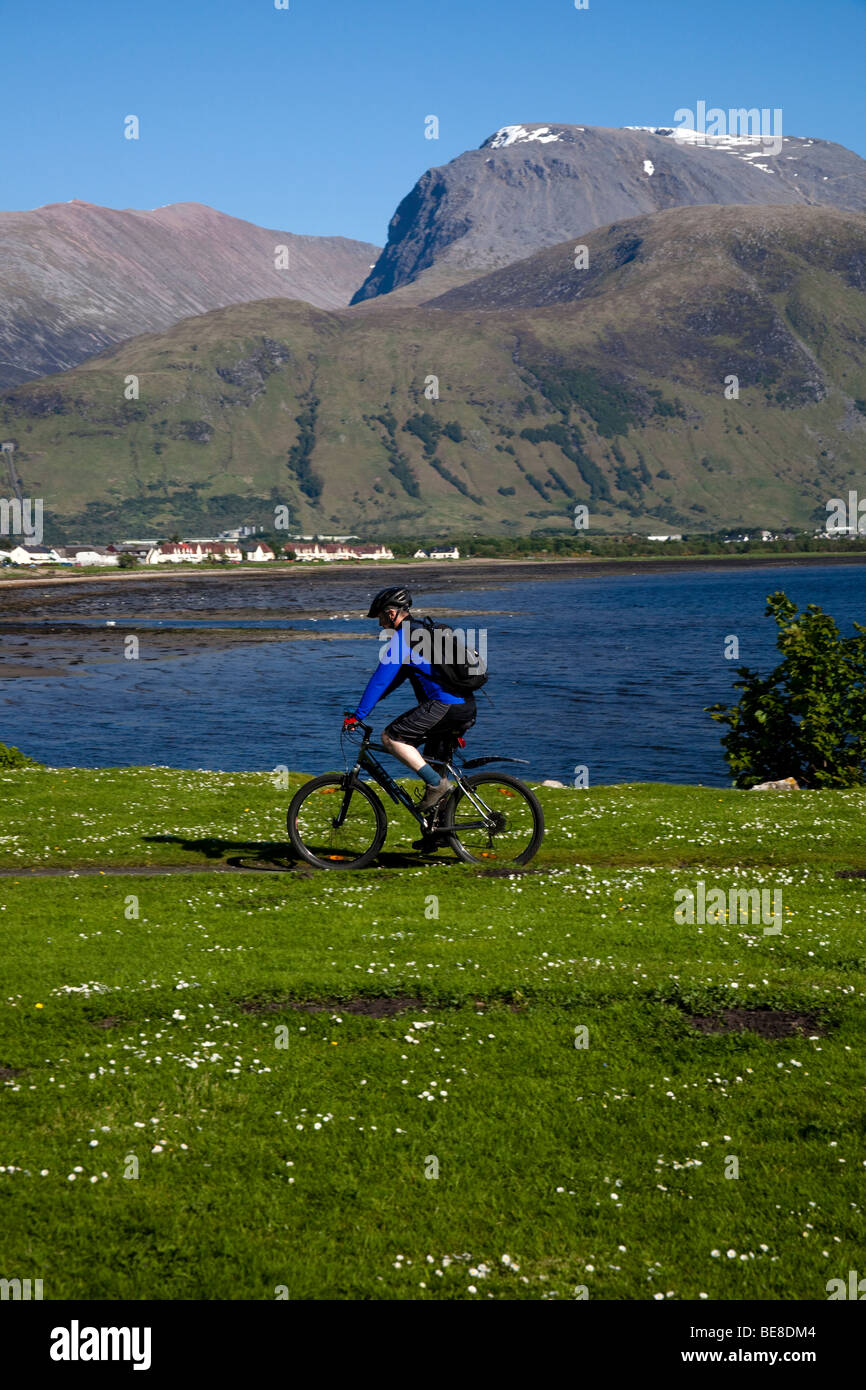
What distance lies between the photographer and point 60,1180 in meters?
9.06

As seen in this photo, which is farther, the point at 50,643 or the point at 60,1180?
the point at 50,643

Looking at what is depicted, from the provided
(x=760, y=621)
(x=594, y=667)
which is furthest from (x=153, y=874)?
(x=760, y=621)

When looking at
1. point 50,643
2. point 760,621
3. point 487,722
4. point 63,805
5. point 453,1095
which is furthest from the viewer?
point 760,621

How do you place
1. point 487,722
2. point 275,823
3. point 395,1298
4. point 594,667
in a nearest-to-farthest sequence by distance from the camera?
point 395,1298
point 275,823
point 487,722
point 594,667

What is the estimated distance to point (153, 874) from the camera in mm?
19281

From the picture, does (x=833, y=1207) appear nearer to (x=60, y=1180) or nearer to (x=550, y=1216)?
(x=550, y=1216)

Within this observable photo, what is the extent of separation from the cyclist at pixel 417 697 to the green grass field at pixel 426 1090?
1.87 metres

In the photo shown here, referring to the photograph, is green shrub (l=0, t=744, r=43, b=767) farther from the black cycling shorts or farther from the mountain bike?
the black cycling shorts

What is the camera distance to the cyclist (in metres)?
17.8

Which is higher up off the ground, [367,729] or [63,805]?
[367,729]

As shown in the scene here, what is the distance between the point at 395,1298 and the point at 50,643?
123829 mm

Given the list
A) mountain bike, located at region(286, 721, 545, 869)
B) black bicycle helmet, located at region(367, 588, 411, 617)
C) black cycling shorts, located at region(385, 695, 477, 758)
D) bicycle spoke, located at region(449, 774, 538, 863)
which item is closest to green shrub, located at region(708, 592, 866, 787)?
bicycle spoke, located at region(449, 774, 538, 863)
